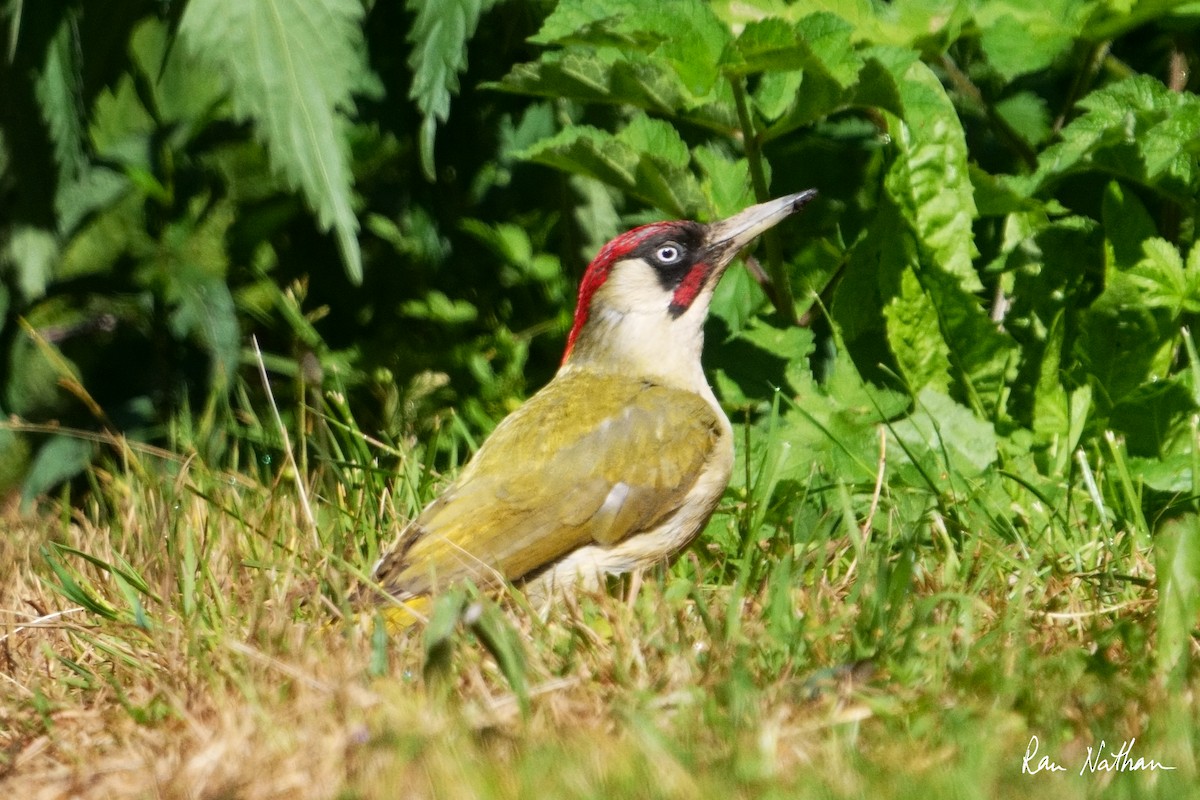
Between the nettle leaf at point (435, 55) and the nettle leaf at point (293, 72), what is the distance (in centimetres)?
18

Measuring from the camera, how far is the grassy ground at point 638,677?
6.46 ft

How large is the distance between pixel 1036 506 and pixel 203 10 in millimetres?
1885

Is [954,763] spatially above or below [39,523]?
above

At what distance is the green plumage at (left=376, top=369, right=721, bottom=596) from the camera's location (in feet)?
9.73

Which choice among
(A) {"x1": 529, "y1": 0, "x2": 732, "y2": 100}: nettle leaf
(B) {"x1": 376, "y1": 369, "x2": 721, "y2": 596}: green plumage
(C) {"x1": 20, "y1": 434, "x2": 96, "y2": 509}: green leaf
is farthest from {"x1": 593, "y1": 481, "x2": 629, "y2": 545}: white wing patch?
(C) {"x1": 20, "y1": 434, "x2": 96, "y2": 509}: green leaf

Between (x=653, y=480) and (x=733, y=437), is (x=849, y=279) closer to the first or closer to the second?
(x=733, y=437)

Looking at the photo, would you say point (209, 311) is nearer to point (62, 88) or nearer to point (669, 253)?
point (62, 88)

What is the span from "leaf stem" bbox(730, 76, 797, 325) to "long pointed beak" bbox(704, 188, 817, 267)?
0.06 m

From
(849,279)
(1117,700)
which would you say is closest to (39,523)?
(849,279)

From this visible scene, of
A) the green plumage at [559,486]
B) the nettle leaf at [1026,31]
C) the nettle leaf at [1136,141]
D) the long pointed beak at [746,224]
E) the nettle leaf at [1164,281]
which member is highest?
the nettle leaf at [1026,31]

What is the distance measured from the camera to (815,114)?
321 centimetres

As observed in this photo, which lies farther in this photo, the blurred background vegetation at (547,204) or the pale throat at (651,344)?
the pale throat at (651,344)

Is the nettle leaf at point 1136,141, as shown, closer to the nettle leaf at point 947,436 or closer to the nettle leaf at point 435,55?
the nettle leaf at point 947,436

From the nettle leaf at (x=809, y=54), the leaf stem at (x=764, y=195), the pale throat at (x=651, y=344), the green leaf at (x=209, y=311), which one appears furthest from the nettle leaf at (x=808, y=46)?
the green leaf at (x=209, y=311)
